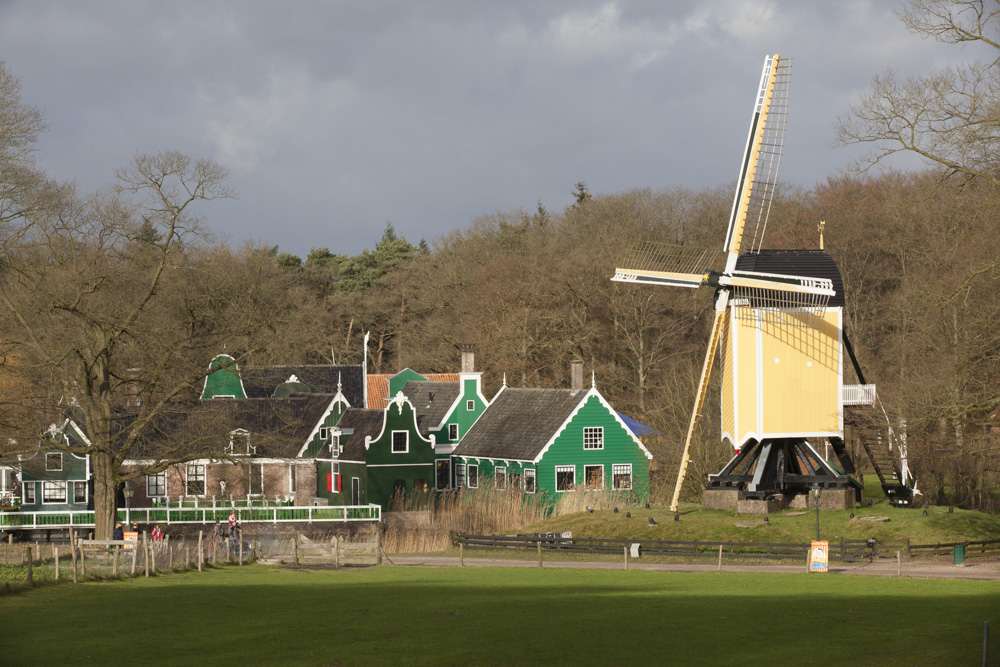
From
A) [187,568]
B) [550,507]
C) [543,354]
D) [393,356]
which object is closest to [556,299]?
[543,354]

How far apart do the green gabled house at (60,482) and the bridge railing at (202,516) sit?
15.3 ft

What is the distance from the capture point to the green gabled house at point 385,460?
50.6 m

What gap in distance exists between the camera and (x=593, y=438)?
50.5 meters

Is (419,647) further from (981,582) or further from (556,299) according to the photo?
(556,299)

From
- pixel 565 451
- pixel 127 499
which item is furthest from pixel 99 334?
pixel 565 451

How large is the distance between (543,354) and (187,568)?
3602 centimetres

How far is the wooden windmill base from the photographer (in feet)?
117

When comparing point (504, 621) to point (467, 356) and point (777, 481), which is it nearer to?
point (777, 481)

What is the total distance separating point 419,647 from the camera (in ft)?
57.3

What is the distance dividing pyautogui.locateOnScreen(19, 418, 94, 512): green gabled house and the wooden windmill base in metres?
27.9

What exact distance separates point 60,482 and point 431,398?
18.5m

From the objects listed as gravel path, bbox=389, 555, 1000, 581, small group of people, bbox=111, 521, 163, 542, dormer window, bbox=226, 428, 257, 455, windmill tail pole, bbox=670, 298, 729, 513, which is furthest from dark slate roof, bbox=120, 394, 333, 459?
windmill tail pole, bbox=670, 298, 729, 513

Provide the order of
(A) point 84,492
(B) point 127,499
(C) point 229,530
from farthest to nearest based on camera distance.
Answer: (A) point 84,492 → (C) point 229,530 → (B) point 127,499

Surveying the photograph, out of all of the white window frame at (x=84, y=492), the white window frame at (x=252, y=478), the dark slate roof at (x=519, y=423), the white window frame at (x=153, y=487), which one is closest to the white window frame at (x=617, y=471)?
the dark slate roof at (x=519, y=423)
